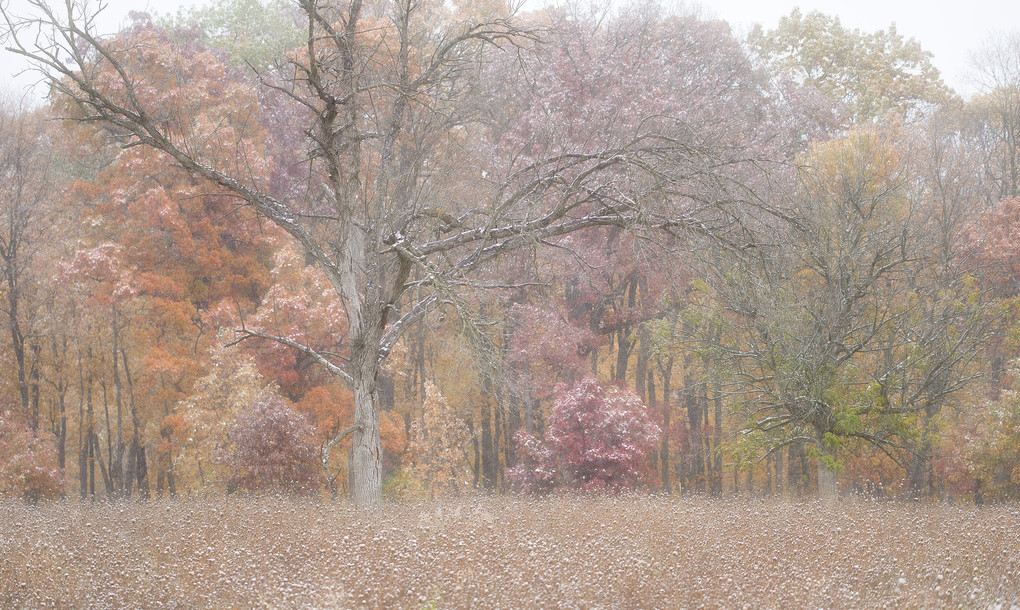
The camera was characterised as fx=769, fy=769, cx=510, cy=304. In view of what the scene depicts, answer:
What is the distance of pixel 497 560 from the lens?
20.3 feet

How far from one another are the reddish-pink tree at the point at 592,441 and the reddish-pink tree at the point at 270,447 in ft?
19.5

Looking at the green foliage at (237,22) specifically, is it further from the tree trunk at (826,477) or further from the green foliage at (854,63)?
the tree trunk at (826,477)

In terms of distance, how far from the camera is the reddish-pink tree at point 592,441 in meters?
19.4

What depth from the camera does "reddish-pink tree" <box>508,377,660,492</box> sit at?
63.6ft

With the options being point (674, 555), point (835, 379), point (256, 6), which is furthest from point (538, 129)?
point (256, 6)

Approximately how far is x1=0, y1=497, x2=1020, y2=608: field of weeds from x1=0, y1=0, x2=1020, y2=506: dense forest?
2156 millimetres

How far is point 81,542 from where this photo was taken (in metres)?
7.47

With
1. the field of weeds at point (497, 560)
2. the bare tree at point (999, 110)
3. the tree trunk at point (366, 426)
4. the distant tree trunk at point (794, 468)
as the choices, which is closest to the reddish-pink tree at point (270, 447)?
the field of weeds at point (497, 560)

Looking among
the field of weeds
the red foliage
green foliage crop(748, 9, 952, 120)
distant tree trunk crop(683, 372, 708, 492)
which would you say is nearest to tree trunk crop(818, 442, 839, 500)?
the field of weeds

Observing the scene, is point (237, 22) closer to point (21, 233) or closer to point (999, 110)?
point (21, 233)

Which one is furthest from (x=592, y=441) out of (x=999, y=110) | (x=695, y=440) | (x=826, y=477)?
(x=999, y=110)

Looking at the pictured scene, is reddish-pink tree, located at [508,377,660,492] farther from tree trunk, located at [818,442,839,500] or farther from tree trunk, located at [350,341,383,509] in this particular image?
tree trunk, located at [350,341,383,509]

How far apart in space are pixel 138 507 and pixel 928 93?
3232cm

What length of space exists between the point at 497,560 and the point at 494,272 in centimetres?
1399
